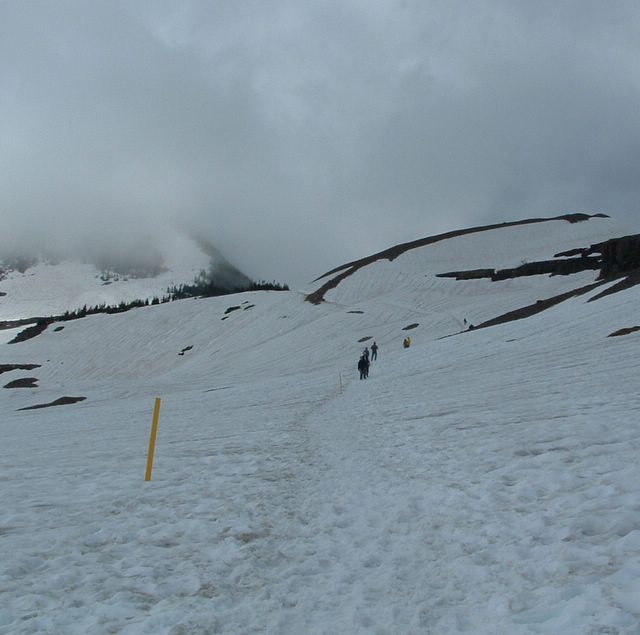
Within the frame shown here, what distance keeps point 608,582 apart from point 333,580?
2.29m

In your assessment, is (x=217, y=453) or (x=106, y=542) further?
(x=217, y=453)

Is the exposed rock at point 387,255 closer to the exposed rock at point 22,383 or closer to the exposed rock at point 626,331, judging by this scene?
the exposed rock at point 22,383

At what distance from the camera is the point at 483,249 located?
3610 inches

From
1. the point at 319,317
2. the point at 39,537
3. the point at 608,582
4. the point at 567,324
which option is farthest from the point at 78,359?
the point at 608,582

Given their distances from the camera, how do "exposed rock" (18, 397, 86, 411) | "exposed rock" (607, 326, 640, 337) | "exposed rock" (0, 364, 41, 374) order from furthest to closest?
"exposed rock" (0, 364, 41, 374)
"exposed rock" (18, 397, 86, 411)
"exposed rock" (607, 326, 640, 337)

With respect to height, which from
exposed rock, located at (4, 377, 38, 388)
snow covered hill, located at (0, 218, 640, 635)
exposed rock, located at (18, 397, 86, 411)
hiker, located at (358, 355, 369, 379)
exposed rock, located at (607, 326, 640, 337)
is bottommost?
exposed rock, located at (18, 397, 86, 411)

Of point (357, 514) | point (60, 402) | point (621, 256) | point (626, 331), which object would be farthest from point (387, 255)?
point (357, 514)

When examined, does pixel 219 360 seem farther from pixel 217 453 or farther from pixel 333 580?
pixel 333 580

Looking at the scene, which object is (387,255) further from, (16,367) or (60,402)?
(60,402)

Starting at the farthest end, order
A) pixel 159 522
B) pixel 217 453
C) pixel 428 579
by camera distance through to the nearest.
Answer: pixel 217 453 → pixel 159 522 → pixel 428 579

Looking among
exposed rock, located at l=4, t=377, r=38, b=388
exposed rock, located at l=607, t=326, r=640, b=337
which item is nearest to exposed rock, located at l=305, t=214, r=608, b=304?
exposed rock, located at l=4, t=377, r=38, b=388

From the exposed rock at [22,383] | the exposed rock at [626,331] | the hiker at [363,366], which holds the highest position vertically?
the exposed rock at [626,331]

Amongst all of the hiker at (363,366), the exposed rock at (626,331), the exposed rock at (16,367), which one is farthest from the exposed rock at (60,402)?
the exposed rock at (626,331)

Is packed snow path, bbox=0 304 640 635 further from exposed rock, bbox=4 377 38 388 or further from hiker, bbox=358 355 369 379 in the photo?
exposed rock, bbox=4 377 38 388
